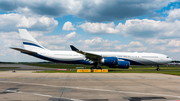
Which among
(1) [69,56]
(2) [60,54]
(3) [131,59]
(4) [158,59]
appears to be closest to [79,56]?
(1) [69,56]

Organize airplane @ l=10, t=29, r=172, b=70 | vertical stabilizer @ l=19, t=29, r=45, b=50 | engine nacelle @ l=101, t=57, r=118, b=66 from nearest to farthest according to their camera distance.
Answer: engine nacelle @ l=101, t=57, r=118, b=66
airplane @ l=10, t=29, r=172, b=70
vertical stabilizer @ l=19, t=29, r=45, b=50

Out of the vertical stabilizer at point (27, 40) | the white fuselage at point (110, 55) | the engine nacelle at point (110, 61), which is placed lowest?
the engine nacelle at point (110, 61)

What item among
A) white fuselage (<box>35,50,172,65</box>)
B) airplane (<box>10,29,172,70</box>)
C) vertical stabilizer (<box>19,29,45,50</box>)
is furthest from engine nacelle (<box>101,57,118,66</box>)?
vertical stabilizer (<box>19,29,45,50</box>)

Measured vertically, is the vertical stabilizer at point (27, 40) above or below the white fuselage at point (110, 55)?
above

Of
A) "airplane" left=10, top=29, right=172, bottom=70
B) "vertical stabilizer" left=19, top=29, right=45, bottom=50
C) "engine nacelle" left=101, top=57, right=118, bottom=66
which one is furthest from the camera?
"vertical stabilizer" left=19, top=29, right=45, bottom=50

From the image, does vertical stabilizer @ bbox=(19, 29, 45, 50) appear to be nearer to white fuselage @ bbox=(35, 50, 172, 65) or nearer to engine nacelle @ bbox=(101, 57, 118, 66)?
white fuselage @ bbox=(35, 50, 172, 65)

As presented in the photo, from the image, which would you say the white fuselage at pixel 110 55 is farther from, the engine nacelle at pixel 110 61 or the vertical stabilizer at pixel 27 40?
the engine nacelle at pixel 110 61

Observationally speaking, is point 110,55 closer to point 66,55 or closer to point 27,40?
point 66,55

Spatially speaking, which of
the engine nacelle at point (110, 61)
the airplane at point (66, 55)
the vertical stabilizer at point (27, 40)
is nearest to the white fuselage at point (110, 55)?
the airplane at point (66, 55)

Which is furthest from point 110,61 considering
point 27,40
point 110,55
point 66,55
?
point 27,40

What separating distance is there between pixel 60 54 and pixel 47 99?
24.5m

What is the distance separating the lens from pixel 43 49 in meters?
31.7

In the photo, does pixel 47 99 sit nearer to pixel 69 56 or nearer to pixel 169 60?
pixel 69 56

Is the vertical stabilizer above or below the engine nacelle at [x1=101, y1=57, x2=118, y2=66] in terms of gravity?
above
